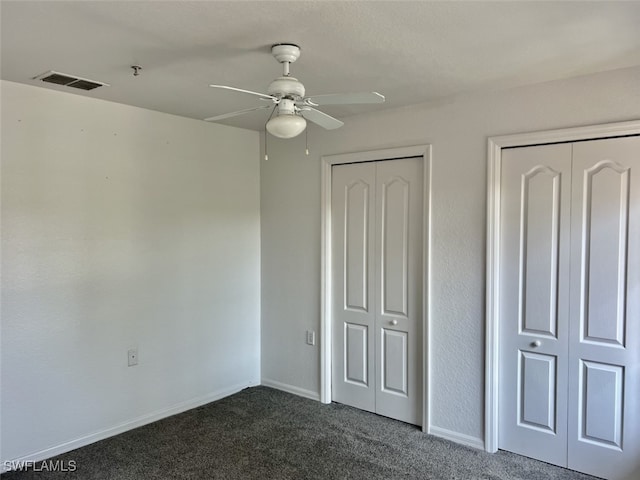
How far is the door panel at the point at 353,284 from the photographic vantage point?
373 cm

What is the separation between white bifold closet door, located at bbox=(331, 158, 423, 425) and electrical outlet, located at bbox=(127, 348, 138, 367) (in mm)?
1566

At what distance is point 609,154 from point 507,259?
0.84 meters

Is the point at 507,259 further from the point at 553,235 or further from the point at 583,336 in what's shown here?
the point at 583,336

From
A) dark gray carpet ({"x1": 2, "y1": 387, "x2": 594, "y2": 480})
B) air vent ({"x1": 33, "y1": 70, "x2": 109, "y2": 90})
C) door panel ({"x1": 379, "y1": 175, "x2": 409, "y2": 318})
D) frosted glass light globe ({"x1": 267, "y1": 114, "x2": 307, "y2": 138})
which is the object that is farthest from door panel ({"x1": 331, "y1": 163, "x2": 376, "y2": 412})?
air vent ({"x1": 33, "y1": 70, "x2": 109, "y2": 90})

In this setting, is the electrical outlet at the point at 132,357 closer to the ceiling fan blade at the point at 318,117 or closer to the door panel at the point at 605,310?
the ceiling fan blade at the point at 318,117

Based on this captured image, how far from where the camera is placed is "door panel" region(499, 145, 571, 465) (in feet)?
9.36

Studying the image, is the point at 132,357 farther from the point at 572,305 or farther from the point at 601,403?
the point at 601,403

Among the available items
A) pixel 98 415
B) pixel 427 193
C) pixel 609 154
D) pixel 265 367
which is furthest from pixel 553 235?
pixel 98 415

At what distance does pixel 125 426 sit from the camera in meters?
3.41

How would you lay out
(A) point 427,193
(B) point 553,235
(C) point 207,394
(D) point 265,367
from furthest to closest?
(D) point 265,367
(C) point 207,394
(A) point 427,193
(B) point 553,235

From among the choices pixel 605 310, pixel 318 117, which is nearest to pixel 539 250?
pixel 605 310

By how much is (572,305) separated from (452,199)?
3.28 ft

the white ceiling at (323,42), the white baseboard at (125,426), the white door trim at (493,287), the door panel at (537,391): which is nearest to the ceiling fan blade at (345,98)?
the white ceiling at (323,42)

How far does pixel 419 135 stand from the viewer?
11.1ft
